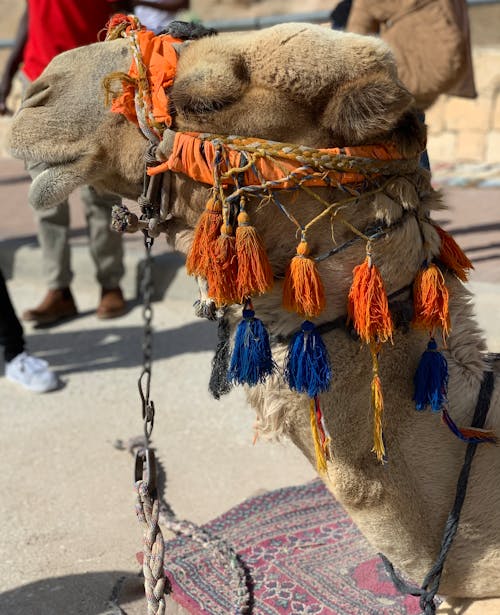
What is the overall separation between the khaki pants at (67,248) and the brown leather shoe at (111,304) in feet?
0.14

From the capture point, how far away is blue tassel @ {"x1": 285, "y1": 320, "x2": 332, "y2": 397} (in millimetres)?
1660

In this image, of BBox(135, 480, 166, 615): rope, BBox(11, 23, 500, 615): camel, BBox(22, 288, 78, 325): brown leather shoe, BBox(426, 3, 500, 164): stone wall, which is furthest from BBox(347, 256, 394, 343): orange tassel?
BBox(426, 3, 500, 164): stone wall

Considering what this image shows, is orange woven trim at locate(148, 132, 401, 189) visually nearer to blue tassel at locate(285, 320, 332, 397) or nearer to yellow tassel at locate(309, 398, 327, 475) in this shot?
blue tassel at locate(285, 320, 332, 397)

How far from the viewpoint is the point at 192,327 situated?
17.6 ft

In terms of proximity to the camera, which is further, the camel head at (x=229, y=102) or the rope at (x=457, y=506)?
the rope at (x=457, y=506)

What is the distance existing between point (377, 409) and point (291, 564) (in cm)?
123

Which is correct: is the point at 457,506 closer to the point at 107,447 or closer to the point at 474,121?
the point at 107,447

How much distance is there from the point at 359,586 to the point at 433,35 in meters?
2.59

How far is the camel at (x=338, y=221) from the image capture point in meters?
1.60

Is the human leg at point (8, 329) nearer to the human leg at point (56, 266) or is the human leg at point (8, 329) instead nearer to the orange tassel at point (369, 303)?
the human leg at point (56, 266)

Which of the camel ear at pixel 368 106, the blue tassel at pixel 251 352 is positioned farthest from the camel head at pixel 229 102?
the blue tassel at pixel 251 352

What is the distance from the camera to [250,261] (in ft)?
5.29

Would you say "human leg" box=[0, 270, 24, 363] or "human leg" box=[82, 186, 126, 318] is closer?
"human leg" box=[0, 270, 24, 363]

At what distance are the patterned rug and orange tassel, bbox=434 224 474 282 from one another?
103 cm
